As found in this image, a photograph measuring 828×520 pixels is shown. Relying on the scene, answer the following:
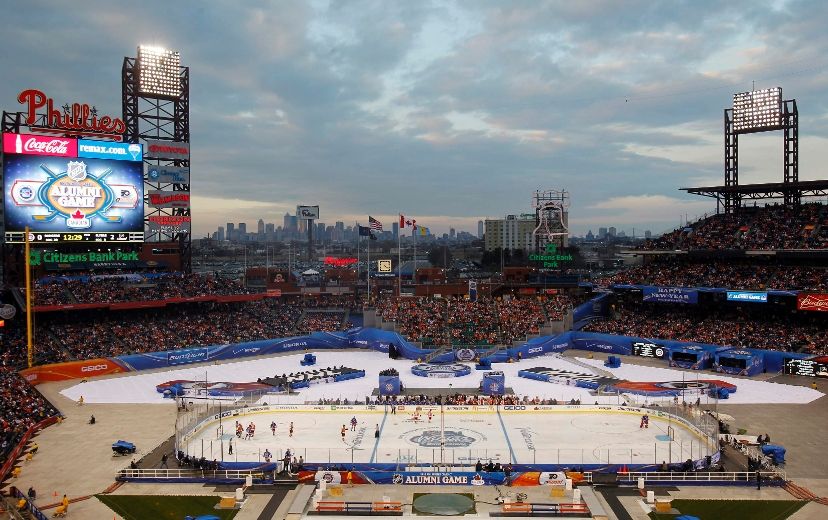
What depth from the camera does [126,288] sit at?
226 feet

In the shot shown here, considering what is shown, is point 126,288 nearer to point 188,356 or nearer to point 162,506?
point 188,356

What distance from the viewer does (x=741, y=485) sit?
31.2m

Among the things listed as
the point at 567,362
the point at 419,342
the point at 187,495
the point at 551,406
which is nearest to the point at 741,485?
the point at 551,406

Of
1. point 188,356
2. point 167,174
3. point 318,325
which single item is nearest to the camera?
point 188,356

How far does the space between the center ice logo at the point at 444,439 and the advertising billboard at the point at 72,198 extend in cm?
3928

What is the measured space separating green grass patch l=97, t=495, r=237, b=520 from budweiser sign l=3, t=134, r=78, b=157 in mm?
39291

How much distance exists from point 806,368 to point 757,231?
62.4ft

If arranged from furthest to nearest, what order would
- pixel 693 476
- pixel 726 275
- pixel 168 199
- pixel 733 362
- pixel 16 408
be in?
pixel 168 199
pixel 726 275
pixel 733 362
pixel 16 408
pixel 693 476

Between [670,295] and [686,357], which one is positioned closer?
[686,357]

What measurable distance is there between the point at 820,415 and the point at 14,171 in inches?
2504

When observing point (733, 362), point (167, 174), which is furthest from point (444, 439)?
point (167, 174)

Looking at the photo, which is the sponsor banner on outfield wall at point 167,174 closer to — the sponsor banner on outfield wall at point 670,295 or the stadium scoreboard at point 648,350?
the stadium scoreboard at point 648,350

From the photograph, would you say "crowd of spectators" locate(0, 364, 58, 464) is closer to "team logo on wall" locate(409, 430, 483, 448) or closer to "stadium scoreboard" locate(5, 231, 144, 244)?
"stadium scoreboard" locate(5, 231, 144, 244)

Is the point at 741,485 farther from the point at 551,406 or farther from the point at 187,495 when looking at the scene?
the point at 187,495
